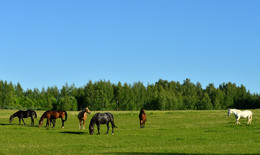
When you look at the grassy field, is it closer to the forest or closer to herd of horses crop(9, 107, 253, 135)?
herd of horses crop(9, 107, 253, 135)

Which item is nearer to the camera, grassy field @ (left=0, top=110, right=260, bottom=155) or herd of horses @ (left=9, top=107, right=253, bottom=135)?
grassy field @ (left=0, top=110, right=260, bottom=155)

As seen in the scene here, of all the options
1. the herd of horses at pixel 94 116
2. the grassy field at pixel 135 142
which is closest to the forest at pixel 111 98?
the herd of horses at pixel 94 116

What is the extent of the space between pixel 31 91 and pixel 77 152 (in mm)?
145838

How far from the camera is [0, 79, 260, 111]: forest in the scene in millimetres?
132250

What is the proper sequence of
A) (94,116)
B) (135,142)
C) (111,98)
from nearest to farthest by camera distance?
(135,142) < (94,116) < (111,98)

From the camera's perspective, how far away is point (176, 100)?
5517 inches

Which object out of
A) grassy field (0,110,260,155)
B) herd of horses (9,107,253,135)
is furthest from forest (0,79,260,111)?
grassy field (0,110,260,155)

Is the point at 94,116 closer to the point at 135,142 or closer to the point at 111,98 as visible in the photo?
the point at 135,142

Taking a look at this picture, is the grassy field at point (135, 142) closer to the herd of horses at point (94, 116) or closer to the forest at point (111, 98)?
the herd of horses at point (94, 116)

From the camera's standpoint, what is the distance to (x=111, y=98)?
135875 millimetres

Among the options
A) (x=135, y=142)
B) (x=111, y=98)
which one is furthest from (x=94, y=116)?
(x=111, y=98)

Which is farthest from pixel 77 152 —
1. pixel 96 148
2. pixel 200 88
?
pixel 200 88

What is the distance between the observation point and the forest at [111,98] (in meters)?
132

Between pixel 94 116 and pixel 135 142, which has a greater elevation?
pixel 94 116
